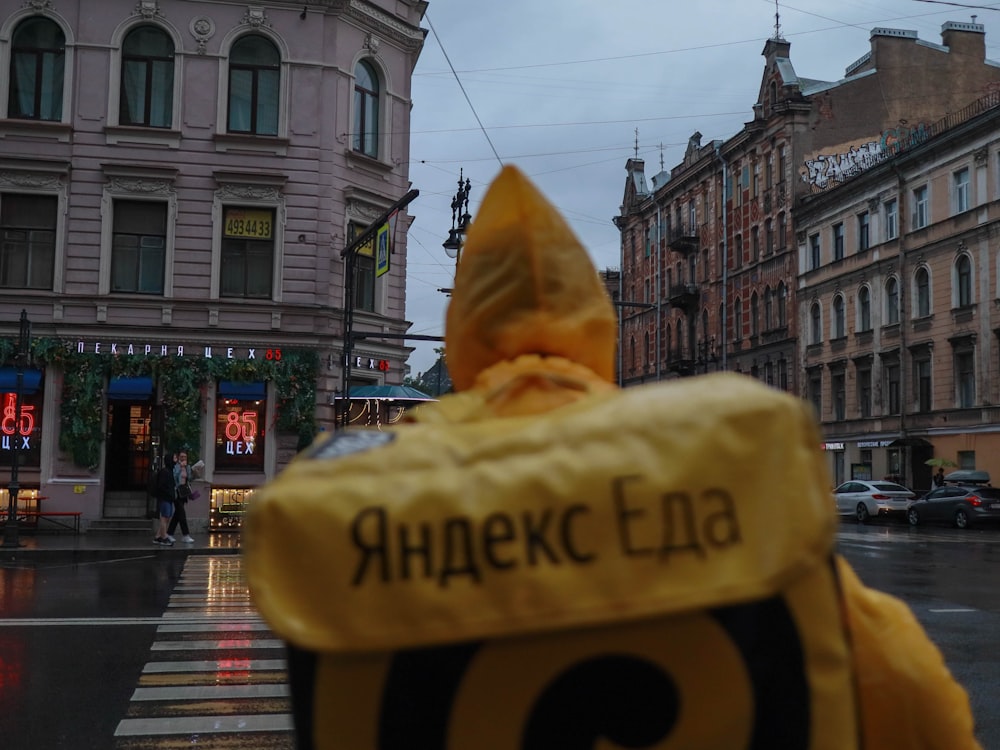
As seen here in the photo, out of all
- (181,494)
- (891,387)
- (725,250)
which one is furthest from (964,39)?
(181,494)

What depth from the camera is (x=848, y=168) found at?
2030 inches

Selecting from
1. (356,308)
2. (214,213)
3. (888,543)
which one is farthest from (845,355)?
(214,213)

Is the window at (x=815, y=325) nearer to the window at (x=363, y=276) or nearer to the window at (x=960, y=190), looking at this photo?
the window at (x=960, y=190)

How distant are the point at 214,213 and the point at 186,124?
211cm

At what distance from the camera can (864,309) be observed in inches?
1809

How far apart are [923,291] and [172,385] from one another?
29634 millimetres

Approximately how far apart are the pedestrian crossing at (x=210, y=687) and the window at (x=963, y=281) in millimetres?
33541

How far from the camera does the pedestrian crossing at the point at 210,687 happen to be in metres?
6.43

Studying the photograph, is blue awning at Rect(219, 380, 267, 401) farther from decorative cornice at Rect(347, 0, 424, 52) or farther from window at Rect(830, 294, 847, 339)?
window at Rect(830, 294, 847, 339)

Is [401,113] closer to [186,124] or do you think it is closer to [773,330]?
[186,124]

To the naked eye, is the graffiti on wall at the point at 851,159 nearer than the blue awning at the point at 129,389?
No

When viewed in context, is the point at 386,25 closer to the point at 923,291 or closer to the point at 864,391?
the point at 923,291

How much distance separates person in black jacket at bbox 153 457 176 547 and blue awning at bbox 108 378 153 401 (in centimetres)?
353

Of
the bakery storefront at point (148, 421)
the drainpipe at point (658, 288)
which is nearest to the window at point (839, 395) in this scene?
the drainpipe at point (658, 288)
